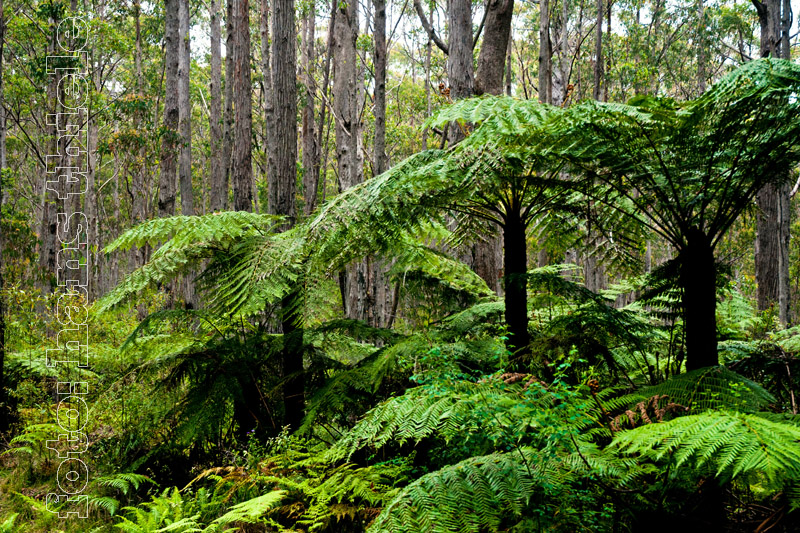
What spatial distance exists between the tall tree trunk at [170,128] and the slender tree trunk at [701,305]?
33.6ft

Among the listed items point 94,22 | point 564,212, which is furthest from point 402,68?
point 564,212

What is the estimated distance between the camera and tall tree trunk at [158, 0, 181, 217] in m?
11.0

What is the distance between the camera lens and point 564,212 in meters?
3.70

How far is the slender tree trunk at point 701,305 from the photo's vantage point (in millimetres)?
2506

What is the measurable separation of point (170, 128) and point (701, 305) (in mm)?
11867

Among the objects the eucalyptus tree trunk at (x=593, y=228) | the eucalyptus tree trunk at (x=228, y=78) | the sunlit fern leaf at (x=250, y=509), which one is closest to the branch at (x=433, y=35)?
the eucalyptus tree trunk at (x=593, y=228)

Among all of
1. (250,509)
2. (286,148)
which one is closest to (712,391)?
(250,509)

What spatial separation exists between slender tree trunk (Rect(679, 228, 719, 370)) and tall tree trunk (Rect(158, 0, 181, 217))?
10239 mm

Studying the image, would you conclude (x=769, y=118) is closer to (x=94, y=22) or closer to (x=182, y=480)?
(x=182, y=480)

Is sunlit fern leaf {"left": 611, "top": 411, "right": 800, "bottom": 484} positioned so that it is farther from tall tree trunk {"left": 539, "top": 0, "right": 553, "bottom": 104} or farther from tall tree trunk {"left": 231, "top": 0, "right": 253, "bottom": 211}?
tall tree trunk {"left": 539, "top": 0, "right": 553, "bottom": 104}

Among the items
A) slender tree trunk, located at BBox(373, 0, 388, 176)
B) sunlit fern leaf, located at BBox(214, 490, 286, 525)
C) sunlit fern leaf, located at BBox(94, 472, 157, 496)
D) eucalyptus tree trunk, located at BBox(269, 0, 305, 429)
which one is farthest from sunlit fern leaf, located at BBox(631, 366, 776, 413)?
slender tree trunk, located at BBox(373, 0, 388, 176)

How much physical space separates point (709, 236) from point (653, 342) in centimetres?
113

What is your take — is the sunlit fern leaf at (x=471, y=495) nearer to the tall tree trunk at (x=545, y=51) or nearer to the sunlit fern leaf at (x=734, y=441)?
the sunlit fern leaf at (x=734, y=441)

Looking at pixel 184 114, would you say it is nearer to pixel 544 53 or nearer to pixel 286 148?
pixel 544 53
